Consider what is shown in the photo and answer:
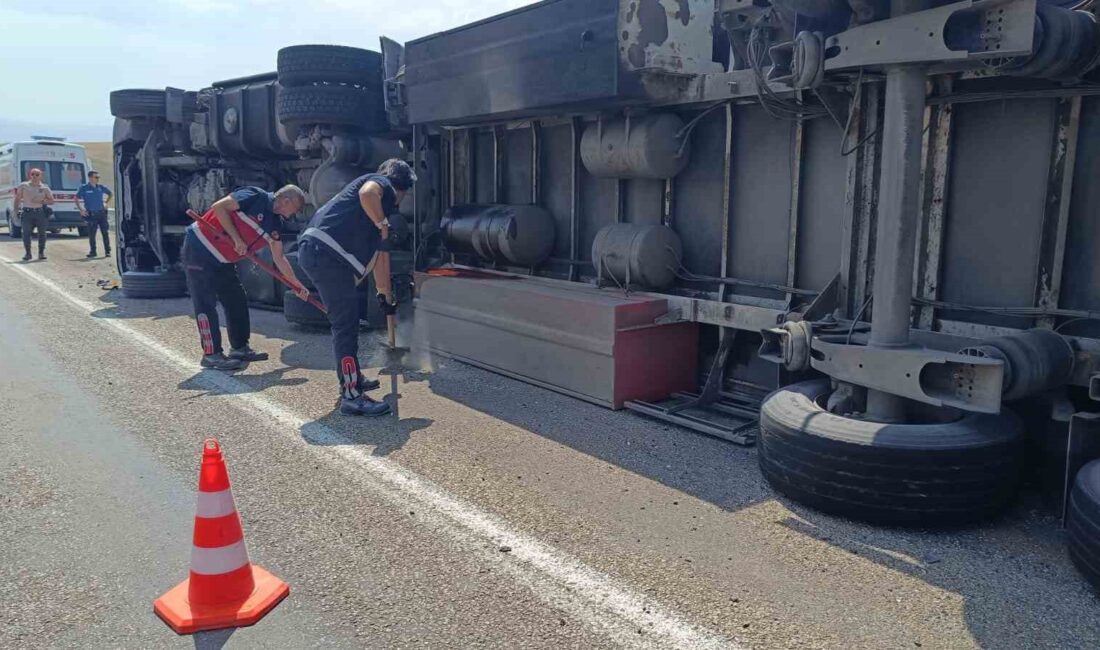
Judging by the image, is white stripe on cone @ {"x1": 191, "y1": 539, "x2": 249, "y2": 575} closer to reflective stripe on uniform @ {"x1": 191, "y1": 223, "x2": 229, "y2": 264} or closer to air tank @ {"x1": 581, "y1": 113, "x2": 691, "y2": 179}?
air tank @ {"x1": 581, "y1": 113, "x2": 691, "y2": 179}

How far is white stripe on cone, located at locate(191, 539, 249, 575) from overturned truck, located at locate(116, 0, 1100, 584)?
246 cm

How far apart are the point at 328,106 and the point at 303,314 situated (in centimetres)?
227

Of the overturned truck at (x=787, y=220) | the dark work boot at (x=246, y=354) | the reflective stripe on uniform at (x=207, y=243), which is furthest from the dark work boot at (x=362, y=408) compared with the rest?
the reflective stripe on uniform at (x=207, y=243)

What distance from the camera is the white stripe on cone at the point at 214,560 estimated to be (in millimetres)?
3021

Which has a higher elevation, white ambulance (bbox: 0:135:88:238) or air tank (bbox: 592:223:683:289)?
white ambulance (bbox: 0:135:88:238)

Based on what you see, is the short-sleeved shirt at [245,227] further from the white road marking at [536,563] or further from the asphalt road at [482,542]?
the white road marking at [536,563]

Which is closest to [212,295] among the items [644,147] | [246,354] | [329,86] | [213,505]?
[246,354]

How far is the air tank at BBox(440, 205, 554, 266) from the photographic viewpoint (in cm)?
723

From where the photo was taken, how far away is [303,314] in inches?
339

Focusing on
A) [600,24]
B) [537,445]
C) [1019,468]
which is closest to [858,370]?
[1019,468]

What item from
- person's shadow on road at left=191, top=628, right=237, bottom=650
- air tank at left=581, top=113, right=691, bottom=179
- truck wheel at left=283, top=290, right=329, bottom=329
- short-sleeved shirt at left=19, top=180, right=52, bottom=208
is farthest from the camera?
short-sleeved shirt at left=19, top=180, right=52, bottom=208

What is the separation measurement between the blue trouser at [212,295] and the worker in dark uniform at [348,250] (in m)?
1.85

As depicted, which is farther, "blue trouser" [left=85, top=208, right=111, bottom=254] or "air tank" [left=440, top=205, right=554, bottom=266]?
"blue trouser" [left=85, top=208, right=111, bottom=254]

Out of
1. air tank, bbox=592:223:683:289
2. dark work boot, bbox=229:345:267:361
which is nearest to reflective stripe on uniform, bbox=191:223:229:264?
dark work boot, bbox=229:345:267:361
